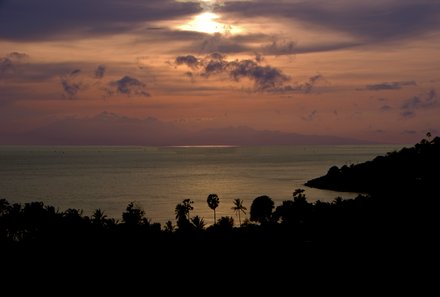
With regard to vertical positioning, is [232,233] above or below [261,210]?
below

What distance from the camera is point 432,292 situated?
5088 cm

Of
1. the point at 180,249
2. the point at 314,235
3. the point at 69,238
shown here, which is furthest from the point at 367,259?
the point at 69,238

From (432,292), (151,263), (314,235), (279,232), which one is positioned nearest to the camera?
(432,292)

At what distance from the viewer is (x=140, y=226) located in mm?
84312

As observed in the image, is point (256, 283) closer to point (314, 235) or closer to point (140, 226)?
point (314, 235)

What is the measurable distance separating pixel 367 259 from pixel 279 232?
980 inches

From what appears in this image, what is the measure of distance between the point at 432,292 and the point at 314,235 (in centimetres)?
2959

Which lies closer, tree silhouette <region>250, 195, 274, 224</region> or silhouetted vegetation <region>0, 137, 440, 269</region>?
silhouetted vegetation <region>0, 137, 440, 269</region>

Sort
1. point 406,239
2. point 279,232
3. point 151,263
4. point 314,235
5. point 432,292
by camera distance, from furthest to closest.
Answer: point 279,232
point 314,235
point 406,239
point 151,263
point 432,292

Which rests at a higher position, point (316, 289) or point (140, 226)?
point (140, 226)

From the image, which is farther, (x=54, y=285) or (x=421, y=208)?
(x=421, y=208)

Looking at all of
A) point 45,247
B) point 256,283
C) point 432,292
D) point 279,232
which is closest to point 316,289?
point 256,283

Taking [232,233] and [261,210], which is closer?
[232,233]

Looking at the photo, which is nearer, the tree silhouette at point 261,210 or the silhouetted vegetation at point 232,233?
the silhouetted vegetation at point 232,233
